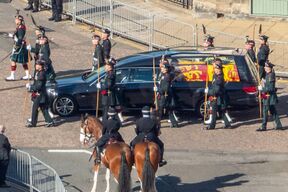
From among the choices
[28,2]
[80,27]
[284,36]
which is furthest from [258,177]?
[28,2]

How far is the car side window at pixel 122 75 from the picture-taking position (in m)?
28.4

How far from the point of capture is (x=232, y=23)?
122ft

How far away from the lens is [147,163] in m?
21.5

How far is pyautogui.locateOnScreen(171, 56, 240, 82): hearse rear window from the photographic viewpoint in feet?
92.7

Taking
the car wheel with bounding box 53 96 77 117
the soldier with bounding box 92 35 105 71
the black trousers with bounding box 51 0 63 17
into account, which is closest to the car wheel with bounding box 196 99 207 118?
the car wheel with bounding box 53 96 77 117

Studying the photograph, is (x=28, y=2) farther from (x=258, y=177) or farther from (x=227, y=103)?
(x=258, y=177)

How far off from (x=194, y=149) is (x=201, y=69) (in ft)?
9.76

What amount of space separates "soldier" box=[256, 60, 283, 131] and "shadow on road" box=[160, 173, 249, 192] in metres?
3.50

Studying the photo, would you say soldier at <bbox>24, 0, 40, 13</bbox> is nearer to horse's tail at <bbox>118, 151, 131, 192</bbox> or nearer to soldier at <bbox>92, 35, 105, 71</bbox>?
soldier at <bbox>92, 35, 105, 71</bbox>

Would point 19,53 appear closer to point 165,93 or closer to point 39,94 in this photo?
point 39,94

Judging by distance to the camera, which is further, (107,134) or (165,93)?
(165,93)

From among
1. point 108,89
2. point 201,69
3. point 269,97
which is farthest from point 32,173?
point 269,97

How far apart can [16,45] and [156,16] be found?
20.2 ft


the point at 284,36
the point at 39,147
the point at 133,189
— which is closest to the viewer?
the point at 133,189
